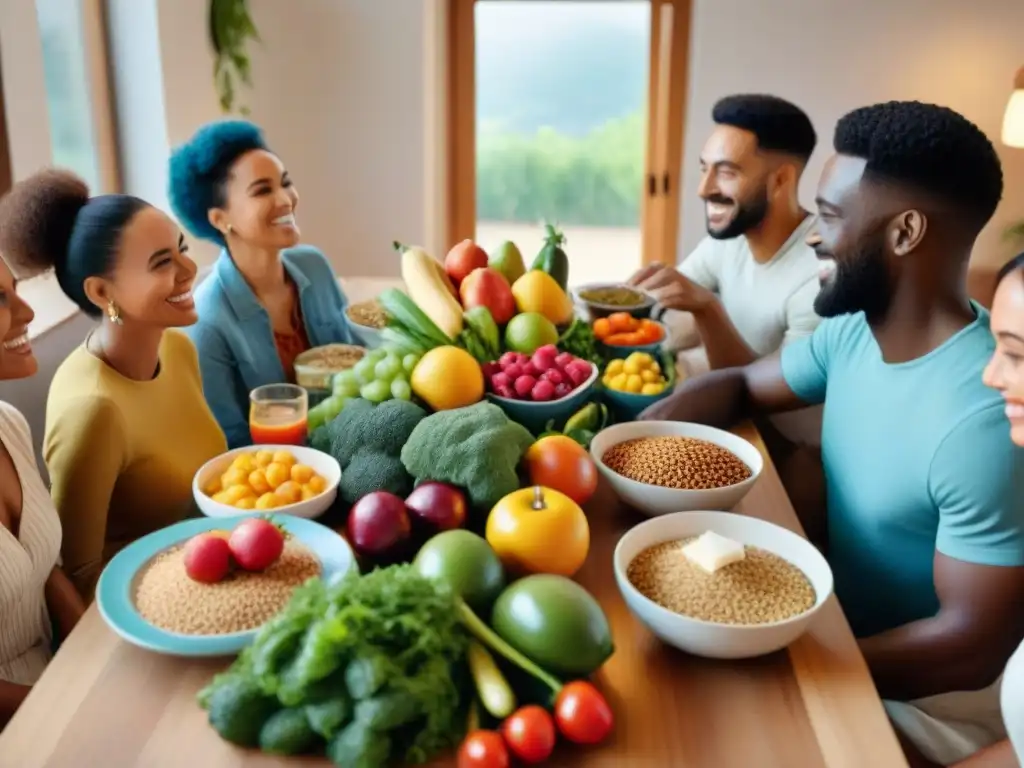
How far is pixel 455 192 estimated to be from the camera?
435cm

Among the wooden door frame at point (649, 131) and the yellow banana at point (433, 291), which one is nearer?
the yellow banana at point (433, 291)

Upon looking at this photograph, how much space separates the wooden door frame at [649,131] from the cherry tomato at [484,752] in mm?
3524

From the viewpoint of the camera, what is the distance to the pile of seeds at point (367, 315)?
2.12 meters

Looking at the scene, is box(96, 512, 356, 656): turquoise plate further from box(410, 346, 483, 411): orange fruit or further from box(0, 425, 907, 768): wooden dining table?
box(410, 346, 483, 411): orange fruit

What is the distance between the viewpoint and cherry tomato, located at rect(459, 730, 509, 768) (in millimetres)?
899

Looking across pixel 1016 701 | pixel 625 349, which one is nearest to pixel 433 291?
pixel 625 349

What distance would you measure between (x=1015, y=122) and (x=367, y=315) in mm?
2561

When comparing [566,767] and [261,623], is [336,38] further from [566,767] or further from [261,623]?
[566,767]

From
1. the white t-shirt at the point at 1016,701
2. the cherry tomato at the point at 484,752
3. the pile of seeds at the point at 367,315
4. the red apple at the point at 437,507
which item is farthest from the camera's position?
the pile of seeds at the point at 367,315

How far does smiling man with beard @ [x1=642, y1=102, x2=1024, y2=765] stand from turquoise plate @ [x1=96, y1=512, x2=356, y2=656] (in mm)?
748

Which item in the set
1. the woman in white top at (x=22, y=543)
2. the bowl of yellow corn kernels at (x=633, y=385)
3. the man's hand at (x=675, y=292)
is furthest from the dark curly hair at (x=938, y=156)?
the woman in white top at (x=22, y=543)

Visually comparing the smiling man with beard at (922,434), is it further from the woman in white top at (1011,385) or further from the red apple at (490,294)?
the red apple at (490,294)

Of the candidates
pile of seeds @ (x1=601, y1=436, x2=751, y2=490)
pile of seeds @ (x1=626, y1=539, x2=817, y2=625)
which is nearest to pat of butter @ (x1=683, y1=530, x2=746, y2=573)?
pile of seeds @ (x1=626, y1=539, x2=817, y2=625)

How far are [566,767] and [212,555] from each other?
0.48 m
